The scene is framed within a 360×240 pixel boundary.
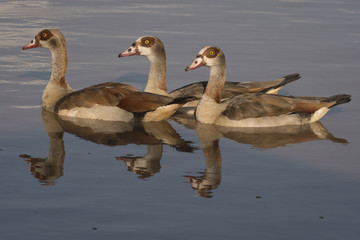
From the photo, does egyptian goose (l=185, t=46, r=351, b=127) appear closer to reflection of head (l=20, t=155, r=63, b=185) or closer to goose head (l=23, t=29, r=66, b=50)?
goose head (l=23, t=29, r=66, b=50)

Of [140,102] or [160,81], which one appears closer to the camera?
[140,102]

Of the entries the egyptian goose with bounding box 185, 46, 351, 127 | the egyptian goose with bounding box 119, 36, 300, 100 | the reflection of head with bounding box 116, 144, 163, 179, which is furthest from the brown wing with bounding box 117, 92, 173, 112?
the reflection of head with bounding box 116, 144, 163, 179

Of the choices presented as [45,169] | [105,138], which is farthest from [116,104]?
[45,169]

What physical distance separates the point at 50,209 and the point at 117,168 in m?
2.12

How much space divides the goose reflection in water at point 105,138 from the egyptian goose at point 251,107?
0.93 m

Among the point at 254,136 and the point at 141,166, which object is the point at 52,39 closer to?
the point at 254,136

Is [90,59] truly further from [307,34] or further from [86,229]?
[86,229]

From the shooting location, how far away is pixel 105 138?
12.9 m

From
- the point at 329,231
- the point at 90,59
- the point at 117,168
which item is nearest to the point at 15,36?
the point at 90,59

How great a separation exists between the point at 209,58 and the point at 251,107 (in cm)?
146

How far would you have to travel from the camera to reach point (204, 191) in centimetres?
979

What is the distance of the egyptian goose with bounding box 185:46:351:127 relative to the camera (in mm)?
13820

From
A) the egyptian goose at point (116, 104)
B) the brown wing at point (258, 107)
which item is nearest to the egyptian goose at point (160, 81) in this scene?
the egyptian goose at point (116, 104)

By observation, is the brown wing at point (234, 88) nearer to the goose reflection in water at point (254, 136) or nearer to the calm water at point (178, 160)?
the goose reflection in water at point (254, 136)
